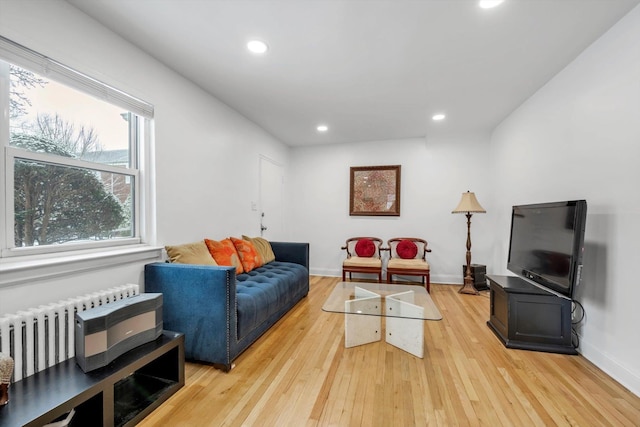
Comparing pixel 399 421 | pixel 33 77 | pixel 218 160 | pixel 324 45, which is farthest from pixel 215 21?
pixel 399 421

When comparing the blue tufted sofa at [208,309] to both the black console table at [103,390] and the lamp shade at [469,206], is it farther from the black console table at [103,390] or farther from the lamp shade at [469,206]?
the lamp shade at [469,206]

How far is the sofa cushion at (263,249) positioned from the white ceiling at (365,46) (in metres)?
1.69

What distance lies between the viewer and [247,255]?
3.12 metres

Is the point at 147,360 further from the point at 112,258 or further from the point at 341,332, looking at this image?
the point at 341,332

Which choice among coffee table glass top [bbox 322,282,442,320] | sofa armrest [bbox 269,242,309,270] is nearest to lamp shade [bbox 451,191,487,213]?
coffee table glass top [bbox 322,282,442,320]

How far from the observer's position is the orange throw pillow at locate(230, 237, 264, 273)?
10.1 ft

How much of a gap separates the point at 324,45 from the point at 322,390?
251 cm

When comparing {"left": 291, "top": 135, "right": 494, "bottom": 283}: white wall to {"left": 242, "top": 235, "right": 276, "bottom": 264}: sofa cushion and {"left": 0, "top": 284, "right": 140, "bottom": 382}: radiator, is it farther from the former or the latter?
{"left": 0, "top": 284, "right": 140, "bottom": 382}: radiator

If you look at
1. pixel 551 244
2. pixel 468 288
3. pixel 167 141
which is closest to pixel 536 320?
pixel 551 244

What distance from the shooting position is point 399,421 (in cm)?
148

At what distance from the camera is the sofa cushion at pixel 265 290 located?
216 cm

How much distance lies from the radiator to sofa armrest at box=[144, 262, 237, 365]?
0.48 metres

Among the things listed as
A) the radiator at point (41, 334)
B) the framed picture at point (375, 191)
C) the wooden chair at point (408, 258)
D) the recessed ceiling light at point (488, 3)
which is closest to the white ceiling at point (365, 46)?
the recessed ceiling light at point (488, 3)

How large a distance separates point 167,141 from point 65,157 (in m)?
0.79
